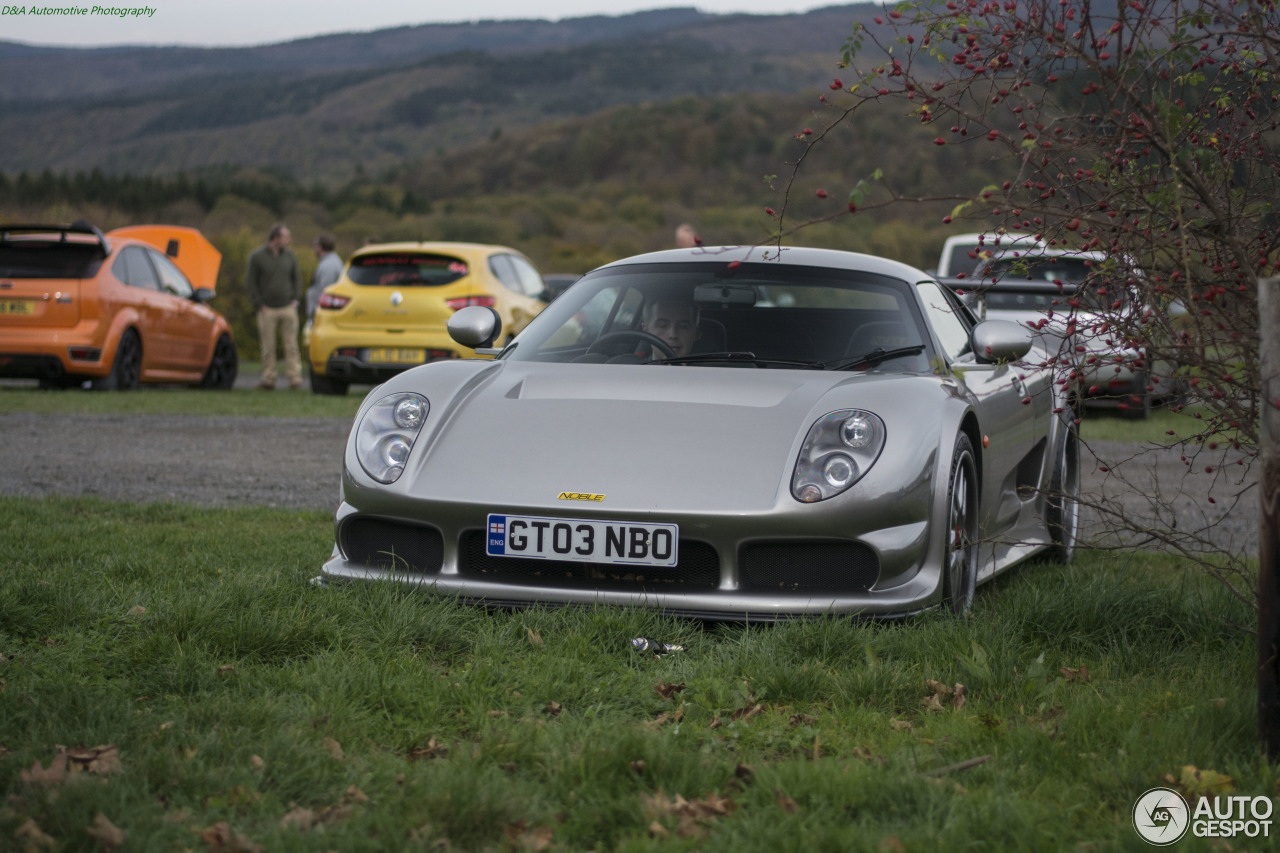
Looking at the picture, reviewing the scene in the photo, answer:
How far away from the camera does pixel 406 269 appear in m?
13.3

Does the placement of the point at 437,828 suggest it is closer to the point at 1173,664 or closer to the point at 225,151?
the point at 1173,664

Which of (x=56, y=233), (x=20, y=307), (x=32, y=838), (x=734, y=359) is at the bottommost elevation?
(x=32, y=838)

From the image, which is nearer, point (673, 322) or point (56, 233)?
point (673, 322)

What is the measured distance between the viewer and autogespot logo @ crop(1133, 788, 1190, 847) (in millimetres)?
2574

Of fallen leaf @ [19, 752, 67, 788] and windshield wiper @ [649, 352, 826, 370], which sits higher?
windshield wiper @ [649, 352, 826, 370]

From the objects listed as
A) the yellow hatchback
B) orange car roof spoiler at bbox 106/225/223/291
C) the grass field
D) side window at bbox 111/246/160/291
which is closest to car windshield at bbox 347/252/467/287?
the yellow hatchback

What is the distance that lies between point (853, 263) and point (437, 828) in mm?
3236

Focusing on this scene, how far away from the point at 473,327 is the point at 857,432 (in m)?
1.75

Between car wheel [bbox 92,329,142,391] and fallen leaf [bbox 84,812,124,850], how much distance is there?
11770 millimetres

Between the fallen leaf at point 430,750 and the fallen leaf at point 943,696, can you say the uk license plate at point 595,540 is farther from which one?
the fallen leaf at point 430,750

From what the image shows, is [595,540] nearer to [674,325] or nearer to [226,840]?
[674,325]

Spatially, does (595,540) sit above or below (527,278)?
below

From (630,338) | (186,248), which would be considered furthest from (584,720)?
(186,248)

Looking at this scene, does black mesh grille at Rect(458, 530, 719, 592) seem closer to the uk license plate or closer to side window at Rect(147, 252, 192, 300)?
the uk license plate
